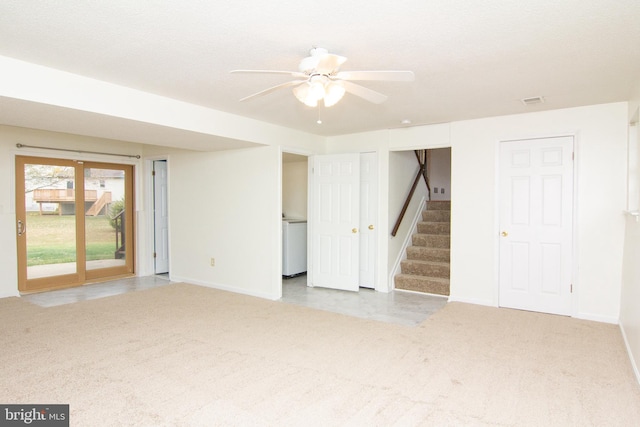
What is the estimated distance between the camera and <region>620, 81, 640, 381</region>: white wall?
2.95 meters

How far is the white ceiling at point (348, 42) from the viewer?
2033mm

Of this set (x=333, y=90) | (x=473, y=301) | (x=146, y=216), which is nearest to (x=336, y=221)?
(x=473, y=301)

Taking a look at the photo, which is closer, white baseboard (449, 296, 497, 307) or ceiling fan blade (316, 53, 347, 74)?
ceiling fan blade (316, 53, 347, 74)

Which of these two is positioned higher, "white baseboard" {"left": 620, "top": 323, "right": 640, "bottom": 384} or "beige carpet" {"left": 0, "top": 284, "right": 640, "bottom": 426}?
"white baseboard" {"left": 620, "top": 323, "right": 640, "bottom": 384}

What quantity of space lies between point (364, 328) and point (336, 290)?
175 centimetres

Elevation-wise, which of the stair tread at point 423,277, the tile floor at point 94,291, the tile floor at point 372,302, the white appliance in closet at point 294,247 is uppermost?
the white appliance in closet at point 294,247

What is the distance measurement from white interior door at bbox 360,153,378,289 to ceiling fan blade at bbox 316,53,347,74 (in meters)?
3.20

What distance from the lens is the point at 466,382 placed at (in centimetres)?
269

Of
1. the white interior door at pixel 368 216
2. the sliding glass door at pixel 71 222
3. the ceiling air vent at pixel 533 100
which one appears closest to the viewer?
the ceiling air vent at pixel 533 100

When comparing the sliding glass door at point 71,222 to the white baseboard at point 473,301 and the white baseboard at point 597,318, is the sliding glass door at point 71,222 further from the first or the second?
the white baseboard at point 597,318

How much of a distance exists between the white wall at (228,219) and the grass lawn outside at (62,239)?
1.05 meters

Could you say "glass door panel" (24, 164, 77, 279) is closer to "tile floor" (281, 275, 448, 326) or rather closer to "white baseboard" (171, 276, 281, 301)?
"white baseboard" (171, 276, 281, 301)

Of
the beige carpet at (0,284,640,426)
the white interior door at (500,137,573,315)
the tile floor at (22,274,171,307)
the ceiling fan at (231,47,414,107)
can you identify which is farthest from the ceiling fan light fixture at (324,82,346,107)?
the tile floor at (22,274,171,307)

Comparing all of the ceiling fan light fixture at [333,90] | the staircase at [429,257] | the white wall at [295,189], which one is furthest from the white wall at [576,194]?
the ceiling fan light fixture at [333,90]
